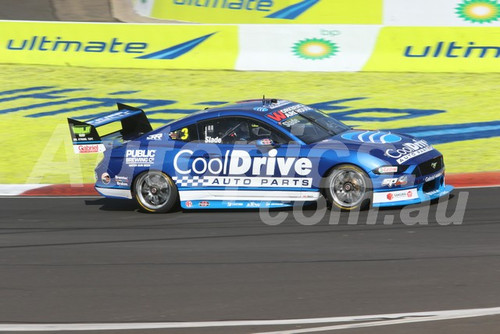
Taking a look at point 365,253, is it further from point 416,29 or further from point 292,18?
point 292,18

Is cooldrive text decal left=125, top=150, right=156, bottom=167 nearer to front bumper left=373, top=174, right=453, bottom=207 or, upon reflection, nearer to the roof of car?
the roof of car

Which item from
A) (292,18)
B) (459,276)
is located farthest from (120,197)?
(292,18)

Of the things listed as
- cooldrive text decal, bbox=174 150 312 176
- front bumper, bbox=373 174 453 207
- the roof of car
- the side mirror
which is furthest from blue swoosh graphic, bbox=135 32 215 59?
front bumper, bbox=373 174 453 207

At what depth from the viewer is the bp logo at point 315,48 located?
1908cm

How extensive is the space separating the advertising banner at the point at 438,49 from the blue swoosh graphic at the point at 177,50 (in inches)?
162

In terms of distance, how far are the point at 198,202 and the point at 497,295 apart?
15.8 feet

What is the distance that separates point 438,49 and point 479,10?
406 centimetres

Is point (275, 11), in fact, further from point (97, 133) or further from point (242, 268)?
point (242, 268)

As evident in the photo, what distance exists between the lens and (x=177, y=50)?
20.0 metres

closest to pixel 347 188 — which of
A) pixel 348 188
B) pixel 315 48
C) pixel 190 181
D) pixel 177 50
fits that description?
pixel 348 188

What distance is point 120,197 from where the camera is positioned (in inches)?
444

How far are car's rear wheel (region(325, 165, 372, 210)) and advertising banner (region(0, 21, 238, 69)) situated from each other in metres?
10.1

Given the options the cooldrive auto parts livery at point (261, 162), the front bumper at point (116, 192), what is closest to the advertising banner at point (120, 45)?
the cooldrive auto parts livery at point (261, 162)

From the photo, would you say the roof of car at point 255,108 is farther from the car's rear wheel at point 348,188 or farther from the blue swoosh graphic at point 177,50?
the blue swoosh graphic at point 177,50
